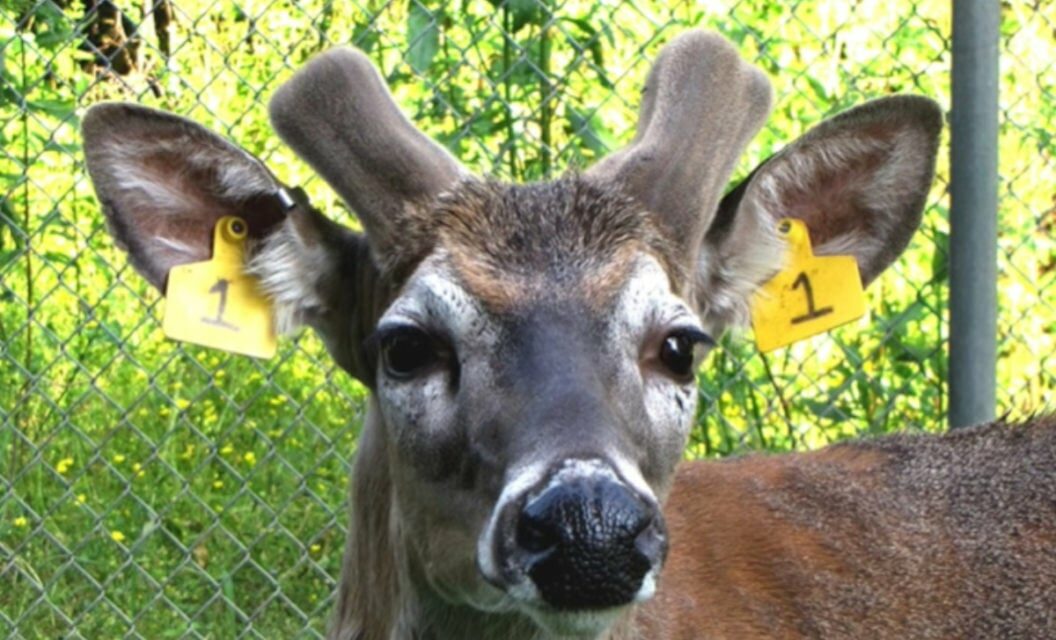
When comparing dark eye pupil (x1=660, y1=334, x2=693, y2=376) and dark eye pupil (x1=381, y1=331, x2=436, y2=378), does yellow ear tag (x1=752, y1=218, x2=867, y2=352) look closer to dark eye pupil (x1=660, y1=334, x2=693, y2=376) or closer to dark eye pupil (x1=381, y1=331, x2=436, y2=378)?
dark eye pupil (x1=660, y1=334, x2=693, y2=376)

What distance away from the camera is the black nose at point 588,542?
3.62m

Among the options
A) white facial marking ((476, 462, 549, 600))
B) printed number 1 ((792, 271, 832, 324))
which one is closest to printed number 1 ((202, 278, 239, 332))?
white facial marking ((476, 462, 549, 600))

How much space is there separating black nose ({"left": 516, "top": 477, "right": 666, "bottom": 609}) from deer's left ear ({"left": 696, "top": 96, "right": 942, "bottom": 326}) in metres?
1.18

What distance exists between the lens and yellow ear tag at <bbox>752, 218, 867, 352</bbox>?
4.89 metres

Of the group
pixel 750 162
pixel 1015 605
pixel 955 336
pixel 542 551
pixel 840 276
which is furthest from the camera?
pixel 750 162

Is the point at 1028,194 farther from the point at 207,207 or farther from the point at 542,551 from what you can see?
the point at 542,551

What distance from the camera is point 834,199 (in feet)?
16.1

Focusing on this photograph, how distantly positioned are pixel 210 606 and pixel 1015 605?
3.06m

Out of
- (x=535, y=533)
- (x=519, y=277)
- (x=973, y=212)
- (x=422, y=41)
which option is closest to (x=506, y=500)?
(x=535, y=533)

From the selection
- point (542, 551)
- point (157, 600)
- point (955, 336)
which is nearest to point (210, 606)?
point (157, 600)

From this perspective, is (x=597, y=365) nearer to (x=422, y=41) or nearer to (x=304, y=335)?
(x=422, y=41)

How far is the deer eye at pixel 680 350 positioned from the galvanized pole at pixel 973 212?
7.82ft

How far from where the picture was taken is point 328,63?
4.56 m

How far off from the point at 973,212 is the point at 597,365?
108 inches
